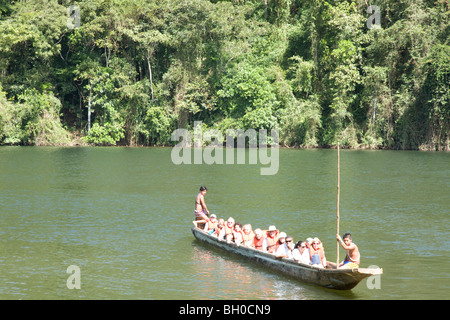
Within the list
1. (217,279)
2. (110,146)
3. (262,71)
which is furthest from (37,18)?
(217,279)

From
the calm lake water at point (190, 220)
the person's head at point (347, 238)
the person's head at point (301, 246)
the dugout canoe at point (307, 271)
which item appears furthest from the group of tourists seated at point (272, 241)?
the person's head at point (347, 238)

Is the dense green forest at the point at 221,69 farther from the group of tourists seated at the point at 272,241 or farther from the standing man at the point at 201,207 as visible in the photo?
the group of tourists seated at the point at 272,241

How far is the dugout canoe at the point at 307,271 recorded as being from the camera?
17.9m

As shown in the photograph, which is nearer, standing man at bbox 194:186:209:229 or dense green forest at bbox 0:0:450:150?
standing man at bbox 194:186:209:229

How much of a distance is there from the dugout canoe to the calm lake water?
28cm

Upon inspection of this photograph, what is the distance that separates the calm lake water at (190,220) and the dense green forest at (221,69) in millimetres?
16050

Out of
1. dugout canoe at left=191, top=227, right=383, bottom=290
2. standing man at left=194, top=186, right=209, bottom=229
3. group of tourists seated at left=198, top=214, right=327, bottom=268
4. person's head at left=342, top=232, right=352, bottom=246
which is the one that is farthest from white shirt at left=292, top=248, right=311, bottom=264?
standing man at left=194, top=186, right=209, bottom=229

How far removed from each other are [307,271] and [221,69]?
5853 cm

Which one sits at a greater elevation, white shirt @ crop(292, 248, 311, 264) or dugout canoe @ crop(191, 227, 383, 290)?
white shirt @ crop(292, 248, 311, 264)

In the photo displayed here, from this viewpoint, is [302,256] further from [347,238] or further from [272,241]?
[347,238]

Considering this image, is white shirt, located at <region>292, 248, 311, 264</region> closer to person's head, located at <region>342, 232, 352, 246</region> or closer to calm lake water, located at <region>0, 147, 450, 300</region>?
calm lake water, located at <region>0, 147, 450, 300</region>

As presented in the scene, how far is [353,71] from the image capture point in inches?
A: 2771

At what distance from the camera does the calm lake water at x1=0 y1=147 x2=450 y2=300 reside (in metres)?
Result: 19.5
